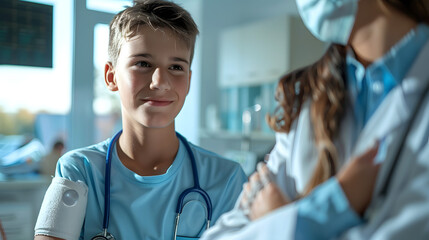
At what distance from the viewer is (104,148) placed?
47.3 inches

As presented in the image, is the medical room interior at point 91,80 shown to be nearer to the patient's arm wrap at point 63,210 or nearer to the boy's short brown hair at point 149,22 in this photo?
the boy's short brown hair at point 149,22

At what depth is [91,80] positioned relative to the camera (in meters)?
3.04

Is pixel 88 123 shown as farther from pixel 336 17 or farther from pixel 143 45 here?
pixel 336 17

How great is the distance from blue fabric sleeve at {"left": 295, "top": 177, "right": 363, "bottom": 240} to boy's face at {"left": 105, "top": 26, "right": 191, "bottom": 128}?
2.00 ft

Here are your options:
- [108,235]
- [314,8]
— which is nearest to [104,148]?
[108,235]

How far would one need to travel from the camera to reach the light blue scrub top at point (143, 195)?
110cm

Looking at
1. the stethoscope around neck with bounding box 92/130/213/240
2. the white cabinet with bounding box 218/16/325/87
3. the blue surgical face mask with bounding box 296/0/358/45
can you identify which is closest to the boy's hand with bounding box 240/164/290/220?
the blue surgical face mask with bounding box 296/0/358/45

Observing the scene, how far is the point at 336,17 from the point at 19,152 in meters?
3.09

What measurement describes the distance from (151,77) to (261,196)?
22.1 inches

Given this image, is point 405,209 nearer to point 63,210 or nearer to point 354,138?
point 354,138

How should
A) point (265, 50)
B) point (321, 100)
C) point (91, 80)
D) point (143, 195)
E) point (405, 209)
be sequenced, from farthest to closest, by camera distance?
point (265, 50) → point (91, 80) → point (143, 195) → point (321, 100) → point (405, 209)

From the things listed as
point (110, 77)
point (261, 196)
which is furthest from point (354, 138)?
point (110, 77)

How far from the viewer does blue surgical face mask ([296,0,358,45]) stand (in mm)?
620

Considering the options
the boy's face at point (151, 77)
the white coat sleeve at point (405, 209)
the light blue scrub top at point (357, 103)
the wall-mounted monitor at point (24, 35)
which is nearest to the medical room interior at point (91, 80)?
the wall-mounted monitor at point (24, 35)
